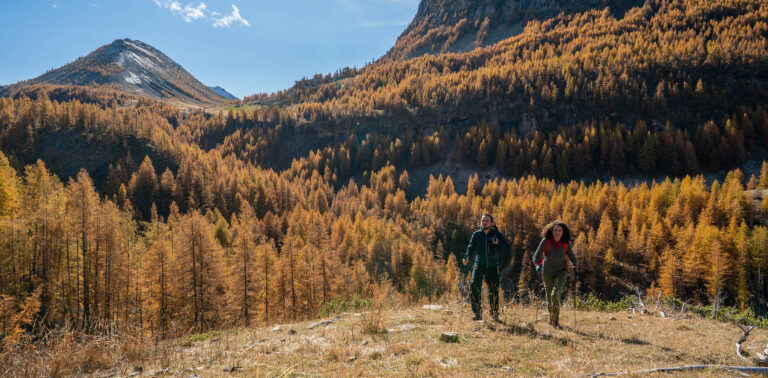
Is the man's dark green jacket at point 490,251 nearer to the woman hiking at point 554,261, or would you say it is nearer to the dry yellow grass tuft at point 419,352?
the woman hiking at point 554,261

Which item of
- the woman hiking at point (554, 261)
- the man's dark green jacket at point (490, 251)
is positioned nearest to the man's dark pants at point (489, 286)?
the man's dark green jacket at point (490, 251)

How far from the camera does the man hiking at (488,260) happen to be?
31.2 ft

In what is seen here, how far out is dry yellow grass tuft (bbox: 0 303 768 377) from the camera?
20.7 ft

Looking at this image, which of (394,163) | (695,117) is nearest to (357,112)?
(394,163)

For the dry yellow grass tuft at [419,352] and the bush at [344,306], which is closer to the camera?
the dry yellow grass tuft at [419,352]

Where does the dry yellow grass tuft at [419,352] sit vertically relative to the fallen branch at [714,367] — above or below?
below

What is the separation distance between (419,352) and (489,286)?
139 inches

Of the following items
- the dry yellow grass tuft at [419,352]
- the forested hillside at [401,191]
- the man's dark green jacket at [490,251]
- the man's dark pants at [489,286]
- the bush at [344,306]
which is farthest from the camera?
the forested hillside at [401,191]

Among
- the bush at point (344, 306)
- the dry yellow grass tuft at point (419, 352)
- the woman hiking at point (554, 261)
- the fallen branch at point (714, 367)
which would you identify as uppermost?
the woman hiking at point (554, 261)

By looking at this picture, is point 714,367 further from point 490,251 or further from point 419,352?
point 419,352

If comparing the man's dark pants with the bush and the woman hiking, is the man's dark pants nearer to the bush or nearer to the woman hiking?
the woman hiking

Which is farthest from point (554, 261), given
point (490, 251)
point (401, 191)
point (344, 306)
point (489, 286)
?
point (401, 191)

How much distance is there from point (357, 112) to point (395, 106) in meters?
20.8

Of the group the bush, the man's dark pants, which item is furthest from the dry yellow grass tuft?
the bush
